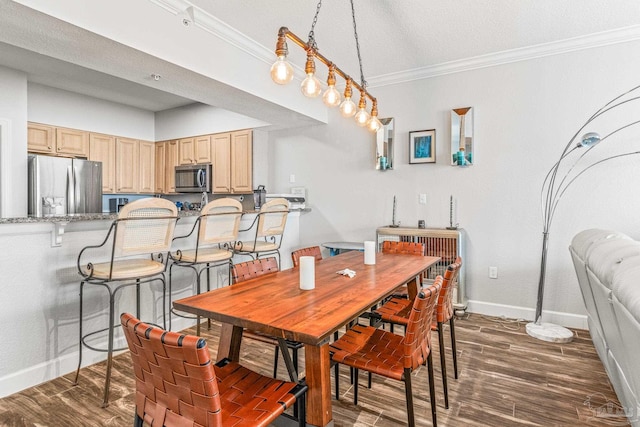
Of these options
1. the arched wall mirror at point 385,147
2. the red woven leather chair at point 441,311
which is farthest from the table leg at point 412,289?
the arched wall mirror at point 385,147

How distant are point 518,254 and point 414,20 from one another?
2399mm

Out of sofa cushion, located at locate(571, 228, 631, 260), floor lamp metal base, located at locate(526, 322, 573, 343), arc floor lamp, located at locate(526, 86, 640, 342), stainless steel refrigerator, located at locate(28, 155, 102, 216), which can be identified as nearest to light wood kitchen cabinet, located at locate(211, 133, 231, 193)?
stainless steel refrigerator, located at locate(28, 155, 102, 216)

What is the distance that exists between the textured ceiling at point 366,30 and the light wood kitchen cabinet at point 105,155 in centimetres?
142

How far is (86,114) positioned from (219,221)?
12.1 feet

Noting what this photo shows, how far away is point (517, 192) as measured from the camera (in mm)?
3531

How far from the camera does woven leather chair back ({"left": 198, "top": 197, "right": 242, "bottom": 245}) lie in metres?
2.78

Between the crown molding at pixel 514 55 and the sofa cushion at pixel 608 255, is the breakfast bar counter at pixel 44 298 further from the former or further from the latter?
the crown molding at pixel 514 55

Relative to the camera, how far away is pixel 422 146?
13.1 feet

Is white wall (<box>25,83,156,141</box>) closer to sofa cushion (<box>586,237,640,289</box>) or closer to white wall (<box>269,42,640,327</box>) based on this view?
white wall (<box>269,42,640,327</box>)

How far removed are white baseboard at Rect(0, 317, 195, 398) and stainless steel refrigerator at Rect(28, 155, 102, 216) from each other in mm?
2552

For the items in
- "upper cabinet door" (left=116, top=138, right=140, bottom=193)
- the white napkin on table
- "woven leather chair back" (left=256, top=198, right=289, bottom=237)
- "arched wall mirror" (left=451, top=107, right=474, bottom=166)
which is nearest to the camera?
the white napkin on table

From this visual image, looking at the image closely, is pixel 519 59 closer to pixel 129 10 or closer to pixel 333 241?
pixel 333 241

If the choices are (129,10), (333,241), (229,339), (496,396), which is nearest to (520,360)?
(496,396)

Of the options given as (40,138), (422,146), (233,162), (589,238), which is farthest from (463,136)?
(40,138)
